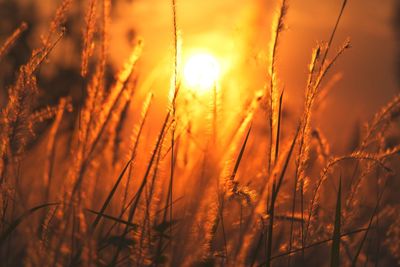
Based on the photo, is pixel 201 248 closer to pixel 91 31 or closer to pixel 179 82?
pixel 179 82

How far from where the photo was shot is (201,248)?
3.19 ft

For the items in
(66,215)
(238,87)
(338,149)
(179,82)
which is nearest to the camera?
(66,215)

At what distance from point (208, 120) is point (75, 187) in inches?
14.1

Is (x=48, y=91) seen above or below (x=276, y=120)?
above

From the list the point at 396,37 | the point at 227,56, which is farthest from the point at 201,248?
the point at 396,37

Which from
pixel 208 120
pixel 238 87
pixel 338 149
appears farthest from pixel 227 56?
pixel 338 149

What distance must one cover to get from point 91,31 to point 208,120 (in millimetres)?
318

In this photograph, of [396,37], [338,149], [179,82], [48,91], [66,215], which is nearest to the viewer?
[66,215]

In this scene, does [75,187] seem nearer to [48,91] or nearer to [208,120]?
[208,120]

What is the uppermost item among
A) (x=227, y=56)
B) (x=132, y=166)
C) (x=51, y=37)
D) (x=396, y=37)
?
(x=396, y=37)

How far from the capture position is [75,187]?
0.96m

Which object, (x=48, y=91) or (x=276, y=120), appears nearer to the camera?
(x=276, y=120)

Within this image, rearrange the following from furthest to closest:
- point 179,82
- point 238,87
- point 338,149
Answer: point 338,149
point 238,87
point 179,82

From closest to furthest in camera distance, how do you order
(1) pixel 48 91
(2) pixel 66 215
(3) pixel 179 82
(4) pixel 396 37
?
1. (2) pixel 66 215
2. (3) pixel 179 82
3. (1) pixel 48 91
4. (4) pixel 396 37
